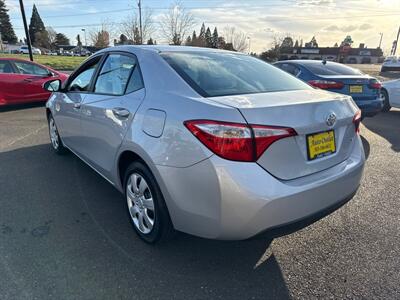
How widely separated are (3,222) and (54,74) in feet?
25.3

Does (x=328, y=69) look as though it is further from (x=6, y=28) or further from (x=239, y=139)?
(x=6, y=28)

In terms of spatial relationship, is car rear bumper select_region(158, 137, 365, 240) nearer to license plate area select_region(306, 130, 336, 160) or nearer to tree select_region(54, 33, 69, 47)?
license plate area select_region(306, 130, 336, 160)

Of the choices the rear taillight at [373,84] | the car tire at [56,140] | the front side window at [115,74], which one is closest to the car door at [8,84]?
the car tire at [56,140]

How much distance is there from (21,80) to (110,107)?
745cm

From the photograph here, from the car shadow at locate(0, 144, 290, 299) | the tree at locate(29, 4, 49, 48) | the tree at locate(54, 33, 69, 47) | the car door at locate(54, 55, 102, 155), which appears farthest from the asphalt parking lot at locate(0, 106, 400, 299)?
the tree at locate(54, 33, 69, 47)

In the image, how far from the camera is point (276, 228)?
Answer: 6.84 ft

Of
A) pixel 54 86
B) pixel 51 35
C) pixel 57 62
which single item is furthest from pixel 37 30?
pixel 54 86

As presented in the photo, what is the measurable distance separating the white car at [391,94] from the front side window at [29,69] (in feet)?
32.7

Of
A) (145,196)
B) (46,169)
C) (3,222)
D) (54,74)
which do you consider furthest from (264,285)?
(54,74)

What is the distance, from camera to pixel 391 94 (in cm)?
931

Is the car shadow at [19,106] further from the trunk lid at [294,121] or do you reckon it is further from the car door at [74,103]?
the trunk lid at [294,121]

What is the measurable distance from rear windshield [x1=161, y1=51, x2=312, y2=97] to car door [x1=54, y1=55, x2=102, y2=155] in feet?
4.28

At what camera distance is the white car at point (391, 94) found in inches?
360

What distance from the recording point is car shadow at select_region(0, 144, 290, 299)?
234cm
